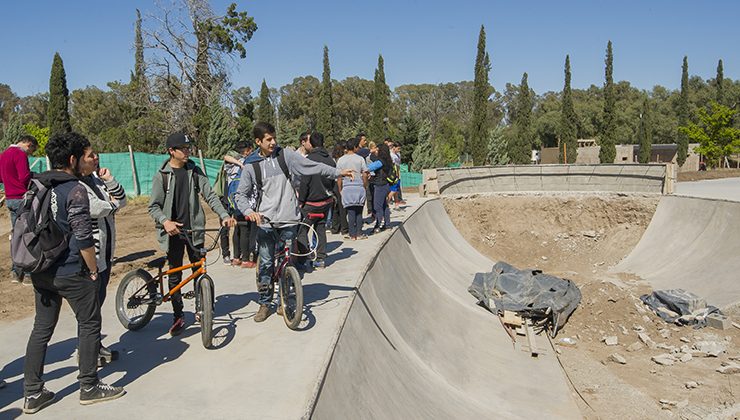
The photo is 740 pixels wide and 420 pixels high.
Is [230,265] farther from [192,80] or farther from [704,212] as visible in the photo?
[192,80]

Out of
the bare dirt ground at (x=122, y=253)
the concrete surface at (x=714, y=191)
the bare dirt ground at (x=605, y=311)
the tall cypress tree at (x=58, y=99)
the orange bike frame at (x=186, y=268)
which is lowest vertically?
the bare dirt ground at (x=605, y=311)

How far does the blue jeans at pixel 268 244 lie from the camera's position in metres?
5.55

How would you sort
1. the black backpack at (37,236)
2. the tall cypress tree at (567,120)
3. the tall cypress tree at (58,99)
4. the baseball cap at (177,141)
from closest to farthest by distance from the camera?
the black backpack at (37,236) < the baseball cap at (177,141) < the tall cypress tree at (58,99) < the tall cypress tree at (567,120)

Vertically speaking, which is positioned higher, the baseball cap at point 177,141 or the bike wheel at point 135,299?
the baseball cap at point 177,141

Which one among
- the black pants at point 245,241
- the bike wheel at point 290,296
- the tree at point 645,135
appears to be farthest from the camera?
the tree at point 645,135

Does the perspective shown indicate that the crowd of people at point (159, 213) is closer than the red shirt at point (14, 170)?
Yes

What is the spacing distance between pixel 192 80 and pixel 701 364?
33414 millimetres

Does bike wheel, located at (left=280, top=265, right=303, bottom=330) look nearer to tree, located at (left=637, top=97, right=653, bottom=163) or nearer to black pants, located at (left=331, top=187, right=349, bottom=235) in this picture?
black pants, located at (left=331, top=187, right=349, bottom=235)

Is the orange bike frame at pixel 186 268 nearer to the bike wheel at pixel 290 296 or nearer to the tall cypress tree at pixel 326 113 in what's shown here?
the bike wheel at pixel 290 296

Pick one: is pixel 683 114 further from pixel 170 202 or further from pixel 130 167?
pixel 170 202

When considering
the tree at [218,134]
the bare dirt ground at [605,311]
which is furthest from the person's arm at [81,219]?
the tree at [218,134]

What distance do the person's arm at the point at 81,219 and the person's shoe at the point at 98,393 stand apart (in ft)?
3.27

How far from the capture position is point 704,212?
13773 mm

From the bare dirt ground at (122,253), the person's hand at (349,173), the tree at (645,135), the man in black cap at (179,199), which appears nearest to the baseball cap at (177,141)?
the man in black cap at (179,199)
